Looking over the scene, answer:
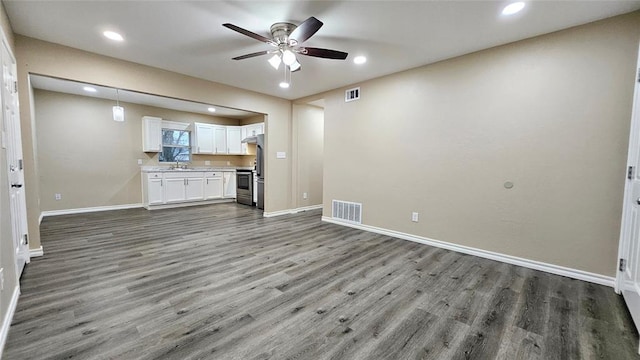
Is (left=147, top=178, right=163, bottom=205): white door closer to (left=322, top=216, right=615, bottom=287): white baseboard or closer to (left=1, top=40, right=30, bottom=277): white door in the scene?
(left=1, top=40, right=30, bottom=277): white door

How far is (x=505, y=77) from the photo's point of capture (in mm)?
2977

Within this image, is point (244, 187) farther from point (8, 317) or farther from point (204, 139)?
point (8, 317)

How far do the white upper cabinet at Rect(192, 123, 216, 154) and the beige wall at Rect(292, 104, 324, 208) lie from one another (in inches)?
113

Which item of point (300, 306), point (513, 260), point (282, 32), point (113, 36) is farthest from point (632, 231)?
point (113, 36)

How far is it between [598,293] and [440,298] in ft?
4.93

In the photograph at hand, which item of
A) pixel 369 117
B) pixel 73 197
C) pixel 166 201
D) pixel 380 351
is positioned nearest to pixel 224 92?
pixel 369 117

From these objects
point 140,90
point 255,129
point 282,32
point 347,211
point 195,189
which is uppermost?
point 282,32

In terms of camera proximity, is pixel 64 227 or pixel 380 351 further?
pixel 64 227

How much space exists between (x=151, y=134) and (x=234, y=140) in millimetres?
2074

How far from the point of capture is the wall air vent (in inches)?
175

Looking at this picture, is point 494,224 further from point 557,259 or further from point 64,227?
point 64,227

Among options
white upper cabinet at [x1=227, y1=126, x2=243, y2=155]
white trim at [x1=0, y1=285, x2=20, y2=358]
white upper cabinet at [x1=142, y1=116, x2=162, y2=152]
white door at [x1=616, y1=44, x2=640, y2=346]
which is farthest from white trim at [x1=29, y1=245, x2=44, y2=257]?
white door at [x1=616, y1=44, x2=640, y2=346]

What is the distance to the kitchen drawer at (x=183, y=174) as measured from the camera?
6.16 meters

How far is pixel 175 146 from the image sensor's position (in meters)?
6.85
